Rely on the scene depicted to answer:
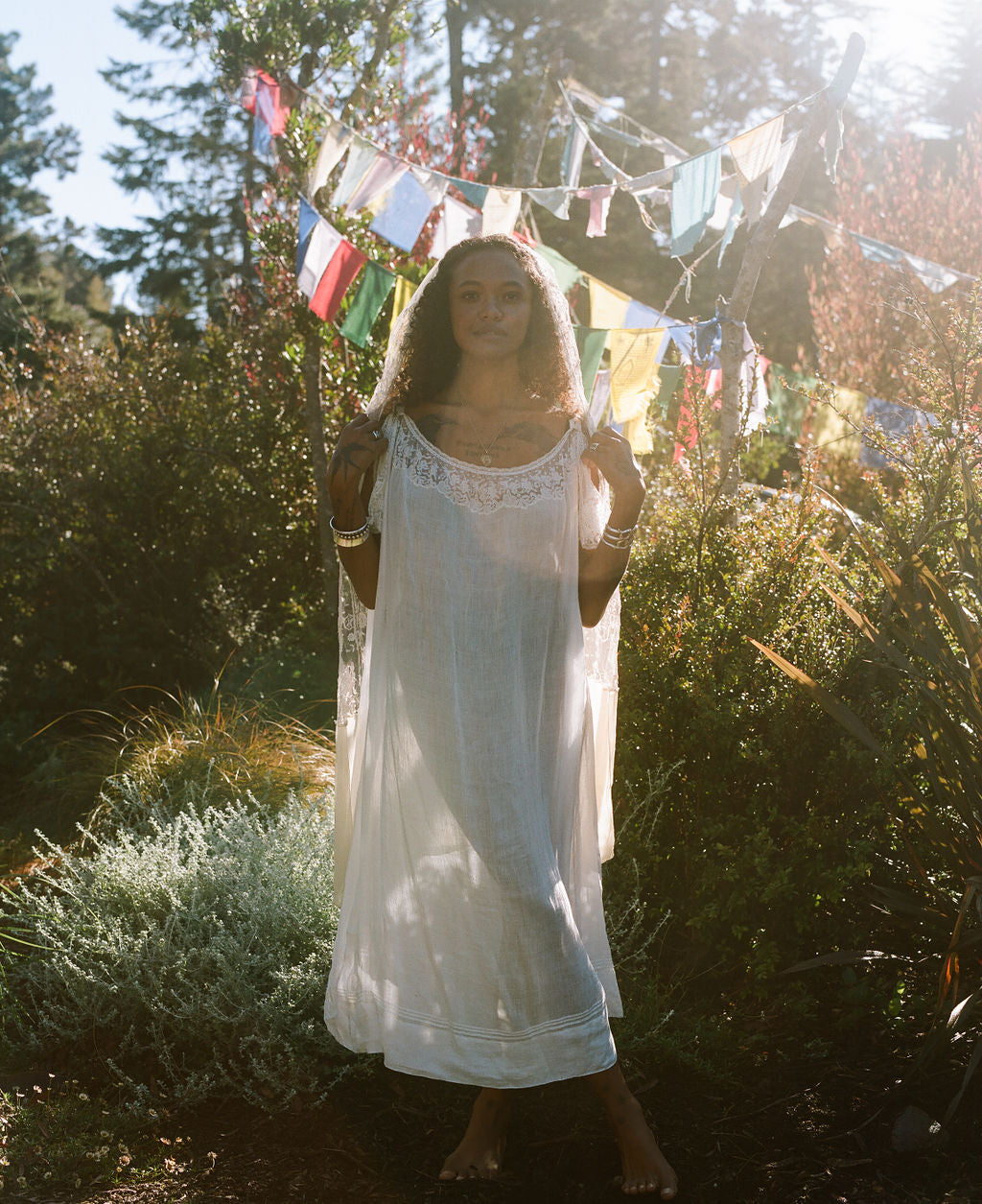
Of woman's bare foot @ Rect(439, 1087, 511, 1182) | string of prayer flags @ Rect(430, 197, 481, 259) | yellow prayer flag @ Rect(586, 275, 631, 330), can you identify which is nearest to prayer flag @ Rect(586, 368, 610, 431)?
yellow prayer flag @ Rect(586, 275, 631, 330)

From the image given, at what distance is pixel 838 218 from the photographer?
1183 cm

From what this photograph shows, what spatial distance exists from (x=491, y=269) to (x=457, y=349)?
222 mm

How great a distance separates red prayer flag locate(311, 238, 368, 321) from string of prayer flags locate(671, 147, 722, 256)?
167 cm

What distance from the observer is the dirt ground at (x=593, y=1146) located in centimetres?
232

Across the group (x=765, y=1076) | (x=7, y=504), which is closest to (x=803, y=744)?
(x=765, y=1076)

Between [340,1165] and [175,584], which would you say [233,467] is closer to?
[175,584]

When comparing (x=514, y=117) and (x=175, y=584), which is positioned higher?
(x=514, y=117)

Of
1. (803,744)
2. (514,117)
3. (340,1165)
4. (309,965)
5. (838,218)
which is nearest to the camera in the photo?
(340,1165)

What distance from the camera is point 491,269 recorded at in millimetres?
2428

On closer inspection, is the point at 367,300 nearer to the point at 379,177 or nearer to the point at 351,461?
the point at 379,177

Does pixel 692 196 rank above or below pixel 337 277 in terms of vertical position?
above

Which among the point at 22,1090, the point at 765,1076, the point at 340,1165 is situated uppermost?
the point at 765,1076

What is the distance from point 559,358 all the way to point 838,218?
10.7 meters

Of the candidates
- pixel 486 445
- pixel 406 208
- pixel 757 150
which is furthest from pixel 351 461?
pixel 406 208
